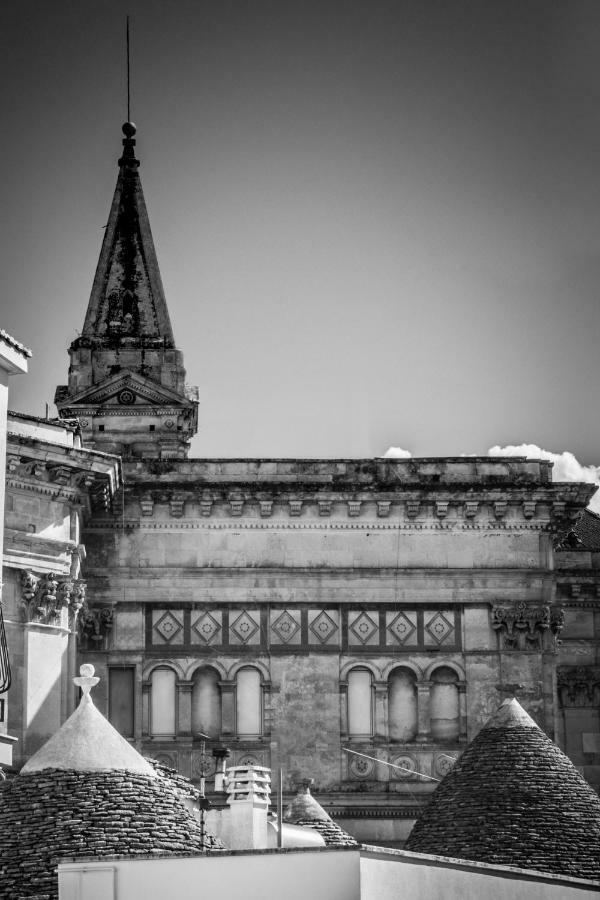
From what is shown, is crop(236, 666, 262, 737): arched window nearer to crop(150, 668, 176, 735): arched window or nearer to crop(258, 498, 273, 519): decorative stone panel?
crop(150, 668, 176, 735): arched window

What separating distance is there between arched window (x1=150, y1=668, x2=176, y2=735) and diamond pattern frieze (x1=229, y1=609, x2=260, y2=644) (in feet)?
5.55

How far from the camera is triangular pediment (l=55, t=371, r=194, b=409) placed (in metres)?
77.4

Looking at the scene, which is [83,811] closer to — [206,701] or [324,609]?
[206,701]

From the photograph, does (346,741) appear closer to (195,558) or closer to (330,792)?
(330,792)

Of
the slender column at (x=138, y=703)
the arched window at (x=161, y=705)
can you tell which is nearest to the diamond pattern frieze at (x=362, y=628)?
the arched window at (x=161, y=705)

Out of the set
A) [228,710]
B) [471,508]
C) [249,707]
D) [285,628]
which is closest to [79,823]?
[228,710]

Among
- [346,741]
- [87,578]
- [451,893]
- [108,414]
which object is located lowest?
[451,893]

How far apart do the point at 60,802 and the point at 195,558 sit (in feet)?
65.4

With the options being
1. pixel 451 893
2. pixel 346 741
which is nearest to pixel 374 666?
pixel 346 741

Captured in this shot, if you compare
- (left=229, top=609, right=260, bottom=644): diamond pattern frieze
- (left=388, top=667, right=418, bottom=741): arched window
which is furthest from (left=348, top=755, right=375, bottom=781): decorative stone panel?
(left=229, top=609, right=260, bottom=644): diamond pattern frieze

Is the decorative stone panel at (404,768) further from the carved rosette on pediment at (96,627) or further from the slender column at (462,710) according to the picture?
the carved rosette on pediment at (96,627)

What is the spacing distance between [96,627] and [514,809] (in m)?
16.7

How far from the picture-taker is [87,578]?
5588 centimetres

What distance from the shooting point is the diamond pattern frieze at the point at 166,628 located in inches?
2213
